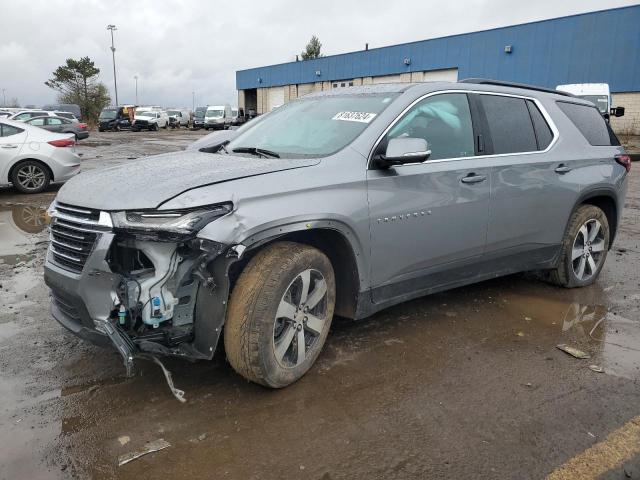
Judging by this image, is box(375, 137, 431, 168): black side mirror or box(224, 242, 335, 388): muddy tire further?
box(375, 137, 431, 168): black side mirror

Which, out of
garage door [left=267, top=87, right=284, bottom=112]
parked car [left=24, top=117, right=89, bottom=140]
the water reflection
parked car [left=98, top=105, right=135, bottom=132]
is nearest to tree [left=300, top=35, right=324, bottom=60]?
garage door [left=267, top=87, right=284, bottom=112]

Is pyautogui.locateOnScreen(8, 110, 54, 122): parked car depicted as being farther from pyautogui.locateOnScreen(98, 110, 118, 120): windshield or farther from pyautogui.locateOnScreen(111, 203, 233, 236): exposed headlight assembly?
pyautogui.locateOnScreen(111, 203, 233, 236): exposed headlight assembly

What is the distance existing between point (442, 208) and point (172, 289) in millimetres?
1896

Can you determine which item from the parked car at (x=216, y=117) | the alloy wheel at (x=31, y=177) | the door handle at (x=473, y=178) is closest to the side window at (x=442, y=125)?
the door handle at (x=473, y=178)

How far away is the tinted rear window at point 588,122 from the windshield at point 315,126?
2136 millimetres

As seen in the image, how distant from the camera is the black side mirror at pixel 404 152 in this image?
10.5 feet

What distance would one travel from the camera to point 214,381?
315 centimetres

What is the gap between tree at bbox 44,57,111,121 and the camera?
54344mm

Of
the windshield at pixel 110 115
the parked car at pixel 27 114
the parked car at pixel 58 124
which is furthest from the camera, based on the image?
the windshield at pixel 110 115

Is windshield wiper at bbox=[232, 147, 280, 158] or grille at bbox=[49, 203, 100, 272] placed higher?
windshield wiper at bbox=[232, 147, 280, 158]

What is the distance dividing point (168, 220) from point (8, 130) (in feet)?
30.3

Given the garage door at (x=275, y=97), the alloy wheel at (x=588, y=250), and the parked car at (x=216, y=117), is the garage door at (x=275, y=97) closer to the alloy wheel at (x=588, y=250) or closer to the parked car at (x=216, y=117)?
the parked car at (x=216, y=117)

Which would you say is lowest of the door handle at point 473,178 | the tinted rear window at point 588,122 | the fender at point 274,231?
the fender at point 274,231

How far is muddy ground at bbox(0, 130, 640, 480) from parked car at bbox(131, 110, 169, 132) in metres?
41.2
